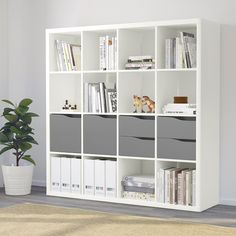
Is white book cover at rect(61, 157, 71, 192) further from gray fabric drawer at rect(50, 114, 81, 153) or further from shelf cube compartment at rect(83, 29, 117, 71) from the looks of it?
shelf cube compartment at rect(83, 29, 117, 71)

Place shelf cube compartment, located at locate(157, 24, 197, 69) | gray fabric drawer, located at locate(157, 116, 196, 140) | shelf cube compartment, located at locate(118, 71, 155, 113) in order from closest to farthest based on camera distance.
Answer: gray fabric drawer, located at locate(157, 116, 196, 140) < shelf cube compartment, located at locate(157, 24, 197, 69) < shelf cube compartment, located at locate(118, 71, 155, 113)

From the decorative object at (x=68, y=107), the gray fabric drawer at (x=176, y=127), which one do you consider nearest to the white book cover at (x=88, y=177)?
the decorative object at (x=68, y=107)

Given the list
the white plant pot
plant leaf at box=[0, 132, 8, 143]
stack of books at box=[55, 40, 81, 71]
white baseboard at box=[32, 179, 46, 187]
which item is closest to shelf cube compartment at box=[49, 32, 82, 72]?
stack of books at box=[55, 40, 81, 71]

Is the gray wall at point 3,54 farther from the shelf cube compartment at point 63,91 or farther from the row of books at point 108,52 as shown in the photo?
the row of books at point 108,52

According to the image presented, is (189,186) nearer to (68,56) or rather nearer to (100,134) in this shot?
(100,134)

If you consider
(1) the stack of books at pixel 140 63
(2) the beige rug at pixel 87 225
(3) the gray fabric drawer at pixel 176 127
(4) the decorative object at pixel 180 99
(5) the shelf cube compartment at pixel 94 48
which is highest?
(5) the shelf cube compartment at pixel 94 48

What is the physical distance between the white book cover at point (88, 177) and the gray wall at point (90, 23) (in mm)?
953

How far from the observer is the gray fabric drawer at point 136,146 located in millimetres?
5582

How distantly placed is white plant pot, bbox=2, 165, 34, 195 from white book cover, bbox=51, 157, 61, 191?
291mm

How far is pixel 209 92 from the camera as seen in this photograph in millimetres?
5461

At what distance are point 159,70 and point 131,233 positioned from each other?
1596 millimetres

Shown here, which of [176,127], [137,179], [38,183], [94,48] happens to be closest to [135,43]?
[94,48]

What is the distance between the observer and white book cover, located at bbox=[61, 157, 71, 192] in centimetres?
607

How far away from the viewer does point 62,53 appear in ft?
20.1
